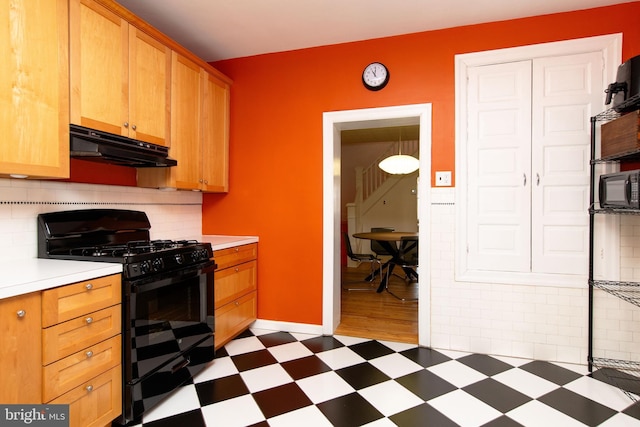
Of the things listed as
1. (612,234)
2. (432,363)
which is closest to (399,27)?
(612,234)

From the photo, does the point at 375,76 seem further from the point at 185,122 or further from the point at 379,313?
the point at 379,313

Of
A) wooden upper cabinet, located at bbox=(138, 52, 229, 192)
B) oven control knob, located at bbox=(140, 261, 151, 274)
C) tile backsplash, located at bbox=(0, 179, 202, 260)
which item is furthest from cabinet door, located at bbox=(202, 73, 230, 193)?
oven control knob, located at bbox=(140, 261, 151, 274)

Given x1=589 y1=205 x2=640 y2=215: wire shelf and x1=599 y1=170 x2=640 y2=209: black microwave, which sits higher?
x1=599 y1=170 x2=640 y2=209: black microwave

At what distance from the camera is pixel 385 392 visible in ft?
6.91

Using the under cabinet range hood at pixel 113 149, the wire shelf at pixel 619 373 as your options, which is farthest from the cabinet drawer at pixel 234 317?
the wire shelf at pixel 619 373

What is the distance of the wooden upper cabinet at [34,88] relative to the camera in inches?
60.2

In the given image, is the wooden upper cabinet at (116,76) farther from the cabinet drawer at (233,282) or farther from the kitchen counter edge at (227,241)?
the cabinet drawer at (233,282)

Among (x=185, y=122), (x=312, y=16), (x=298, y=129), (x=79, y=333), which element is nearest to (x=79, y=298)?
(x=79, y=333)

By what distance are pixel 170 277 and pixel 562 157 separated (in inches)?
110

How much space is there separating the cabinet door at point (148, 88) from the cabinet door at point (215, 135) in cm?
44

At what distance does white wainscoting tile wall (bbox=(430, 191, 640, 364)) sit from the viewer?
2.39 m

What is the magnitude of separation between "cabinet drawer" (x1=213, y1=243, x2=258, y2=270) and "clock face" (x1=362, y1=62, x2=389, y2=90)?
175 cm

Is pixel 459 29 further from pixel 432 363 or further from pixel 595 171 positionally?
pixel 432 363

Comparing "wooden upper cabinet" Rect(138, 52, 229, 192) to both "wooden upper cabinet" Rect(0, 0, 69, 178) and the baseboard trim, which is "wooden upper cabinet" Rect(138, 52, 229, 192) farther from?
the baseboard trim
